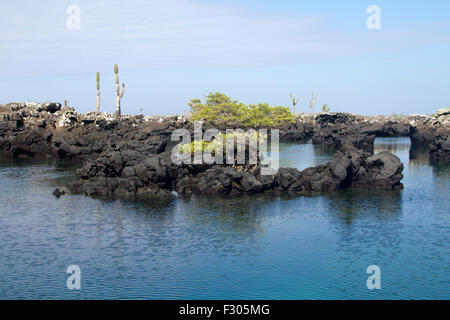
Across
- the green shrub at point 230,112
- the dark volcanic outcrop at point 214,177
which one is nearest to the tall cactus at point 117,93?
the green shrub at point 230,112

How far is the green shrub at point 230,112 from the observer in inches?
4700

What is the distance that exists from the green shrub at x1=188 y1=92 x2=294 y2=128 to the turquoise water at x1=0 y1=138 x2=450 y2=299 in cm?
7392

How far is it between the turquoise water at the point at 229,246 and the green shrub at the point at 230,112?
73921 mm

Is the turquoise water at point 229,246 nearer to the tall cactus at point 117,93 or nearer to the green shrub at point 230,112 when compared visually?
the tall cactus at point 117,93

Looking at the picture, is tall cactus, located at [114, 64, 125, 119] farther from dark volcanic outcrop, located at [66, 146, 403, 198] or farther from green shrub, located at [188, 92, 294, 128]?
dark volcanic outcrop, located at [66, 146, 403, 198]

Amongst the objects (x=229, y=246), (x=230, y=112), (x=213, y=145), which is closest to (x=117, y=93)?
(x=230, y=112)

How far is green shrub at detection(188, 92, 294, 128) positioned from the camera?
119 m

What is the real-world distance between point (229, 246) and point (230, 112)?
93.0 meters

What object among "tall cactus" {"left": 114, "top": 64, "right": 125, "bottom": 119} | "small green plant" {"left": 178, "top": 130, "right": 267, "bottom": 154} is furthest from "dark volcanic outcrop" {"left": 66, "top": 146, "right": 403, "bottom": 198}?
"tall cactus" {"left": 114, "top": 64, "right": 125, "bottom": 119}

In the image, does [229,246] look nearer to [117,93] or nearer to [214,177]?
[214,177]

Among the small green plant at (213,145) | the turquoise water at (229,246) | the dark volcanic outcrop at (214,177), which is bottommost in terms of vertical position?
the turquoise water at (229,246)

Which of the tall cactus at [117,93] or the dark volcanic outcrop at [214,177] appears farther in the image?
the tall cactus at [117,93]

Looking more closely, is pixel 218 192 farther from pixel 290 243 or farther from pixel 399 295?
pixel 399 295

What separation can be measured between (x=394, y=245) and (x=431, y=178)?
30.2 metres
